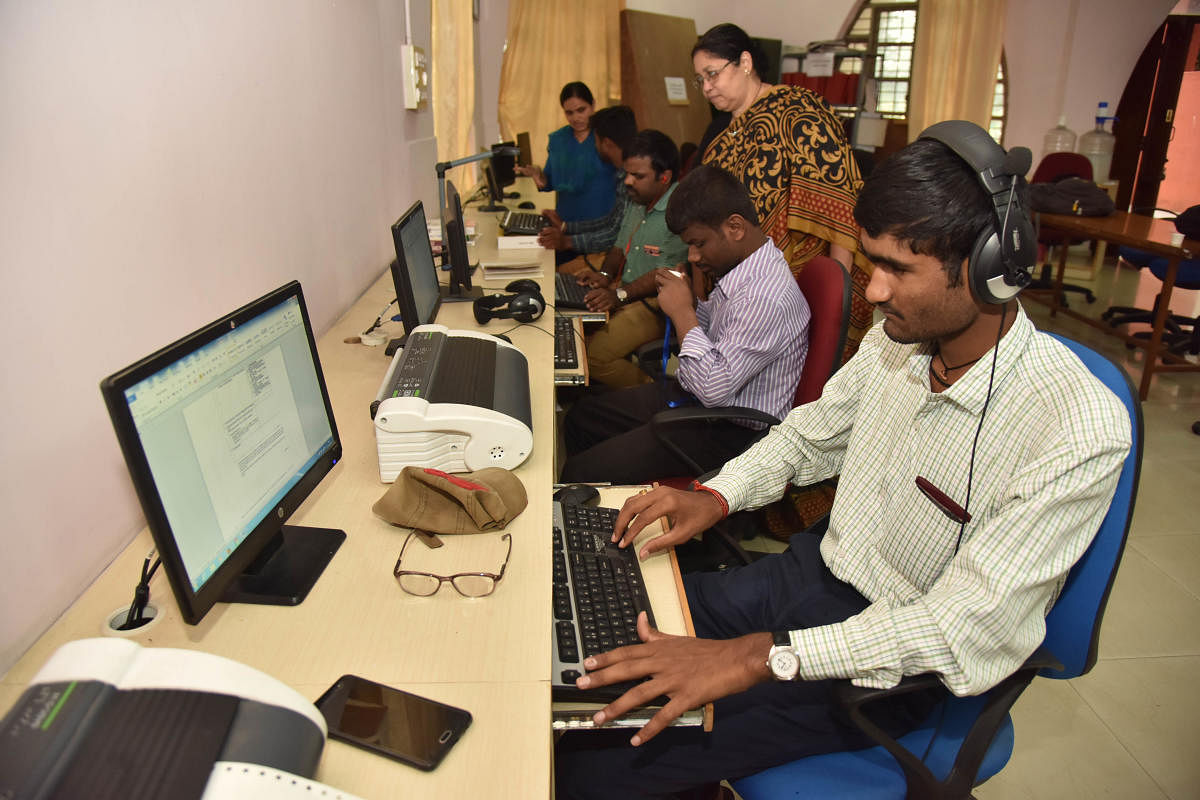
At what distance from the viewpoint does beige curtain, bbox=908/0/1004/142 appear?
6422mm

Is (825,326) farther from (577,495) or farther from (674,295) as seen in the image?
(577,495)

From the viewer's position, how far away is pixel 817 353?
1942 millimetres

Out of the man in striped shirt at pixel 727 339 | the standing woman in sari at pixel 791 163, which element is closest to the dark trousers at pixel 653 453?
the man in striped shirt at pixel 727 339

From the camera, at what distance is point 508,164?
4562mm

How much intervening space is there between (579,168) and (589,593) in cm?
331

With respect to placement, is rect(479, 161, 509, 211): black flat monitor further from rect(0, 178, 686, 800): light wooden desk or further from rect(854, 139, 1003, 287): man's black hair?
rect(854, 139, 1003, 287): man's black hair

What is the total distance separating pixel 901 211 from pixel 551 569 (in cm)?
71

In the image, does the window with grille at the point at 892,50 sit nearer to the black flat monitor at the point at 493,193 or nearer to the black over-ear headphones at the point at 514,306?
the black flat monitor at the point at 493,193

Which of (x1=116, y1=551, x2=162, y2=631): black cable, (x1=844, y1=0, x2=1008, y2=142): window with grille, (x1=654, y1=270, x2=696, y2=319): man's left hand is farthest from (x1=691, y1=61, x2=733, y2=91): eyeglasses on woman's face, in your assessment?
(x1=844, y1=0, x2=1008, y2=142): window with grille

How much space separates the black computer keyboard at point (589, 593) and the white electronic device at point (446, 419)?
0.16 m

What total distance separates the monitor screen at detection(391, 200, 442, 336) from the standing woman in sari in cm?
98

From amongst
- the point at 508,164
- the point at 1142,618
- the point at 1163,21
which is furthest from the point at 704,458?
the point at 1163,21

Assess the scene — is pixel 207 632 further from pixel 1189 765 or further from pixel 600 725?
pixel 1189 765

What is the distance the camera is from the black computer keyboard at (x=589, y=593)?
1044 millimetres
